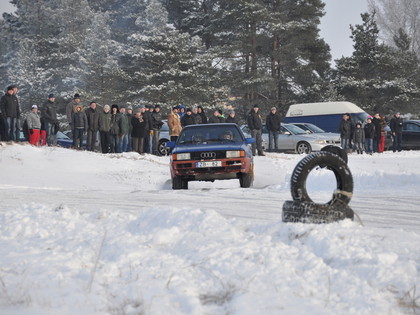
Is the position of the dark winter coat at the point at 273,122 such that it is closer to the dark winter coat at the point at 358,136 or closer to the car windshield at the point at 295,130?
the car windshield at the point at 295,130

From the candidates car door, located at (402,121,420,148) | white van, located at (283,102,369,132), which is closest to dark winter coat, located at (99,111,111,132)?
car door, located at (402,121,420,148)

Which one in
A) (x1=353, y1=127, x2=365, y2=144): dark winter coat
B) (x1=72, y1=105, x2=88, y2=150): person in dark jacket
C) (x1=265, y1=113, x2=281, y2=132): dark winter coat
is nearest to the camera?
(x1=72, y1=105, x2=88, y2=150): person in dark jacket

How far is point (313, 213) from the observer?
205 inches

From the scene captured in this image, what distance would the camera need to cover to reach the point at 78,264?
4.32 metres

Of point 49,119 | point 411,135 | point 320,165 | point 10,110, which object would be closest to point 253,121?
point 49,119

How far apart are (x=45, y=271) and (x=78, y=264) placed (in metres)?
0.26

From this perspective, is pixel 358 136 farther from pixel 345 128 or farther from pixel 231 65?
pixel 231 65

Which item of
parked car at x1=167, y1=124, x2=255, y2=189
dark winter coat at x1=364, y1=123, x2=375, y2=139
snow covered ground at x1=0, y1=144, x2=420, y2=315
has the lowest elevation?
snow covered ground at x1=0, y1=144, x2=420, y2=315

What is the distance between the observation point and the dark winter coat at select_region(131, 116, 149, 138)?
19.0 metres

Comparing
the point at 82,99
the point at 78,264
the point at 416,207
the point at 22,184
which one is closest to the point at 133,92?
the point at 82,99

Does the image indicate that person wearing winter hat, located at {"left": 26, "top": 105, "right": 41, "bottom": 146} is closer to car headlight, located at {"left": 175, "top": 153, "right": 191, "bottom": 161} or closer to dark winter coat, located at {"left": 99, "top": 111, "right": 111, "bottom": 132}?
dark winter coat, located at {"left": 99, "top": 111, "right": 111, "bottom": 132}

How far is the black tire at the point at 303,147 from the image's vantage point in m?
24.6

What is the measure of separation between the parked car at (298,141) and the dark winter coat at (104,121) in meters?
8.45

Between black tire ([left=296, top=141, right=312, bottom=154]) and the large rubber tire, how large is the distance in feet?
63.7
